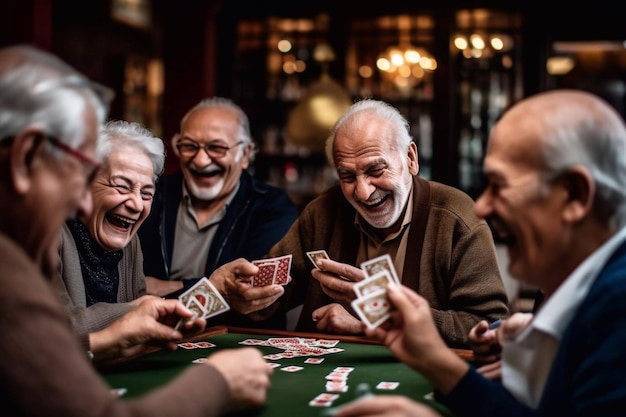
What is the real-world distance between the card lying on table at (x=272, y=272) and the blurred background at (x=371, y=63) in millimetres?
3706

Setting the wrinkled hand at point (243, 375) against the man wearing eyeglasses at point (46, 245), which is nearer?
the man wearing eyeglasses at point (46, 245)

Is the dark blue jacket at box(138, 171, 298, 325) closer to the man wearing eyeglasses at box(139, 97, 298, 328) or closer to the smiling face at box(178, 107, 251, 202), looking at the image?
the man wearing eyeglasses at box(139, 97, 298, 328)

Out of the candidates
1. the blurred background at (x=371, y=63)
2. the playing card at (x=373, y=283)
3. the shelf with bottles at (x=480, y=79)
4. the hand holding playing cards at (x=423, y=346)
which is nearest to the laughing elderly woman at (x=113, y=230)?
the playing card at (x=373, y=283)

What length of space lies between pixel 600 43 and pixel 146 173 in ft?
20.0

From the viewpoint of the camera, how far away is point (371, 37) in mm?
8914

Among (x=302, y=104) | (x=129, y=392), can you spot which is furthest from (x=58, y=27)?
(x=129, y=392)

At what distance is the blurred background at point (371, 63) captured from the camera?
7.68 meters

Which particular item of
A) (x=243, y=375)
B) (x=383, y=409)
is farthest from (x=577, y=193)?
(x=243, y=375)

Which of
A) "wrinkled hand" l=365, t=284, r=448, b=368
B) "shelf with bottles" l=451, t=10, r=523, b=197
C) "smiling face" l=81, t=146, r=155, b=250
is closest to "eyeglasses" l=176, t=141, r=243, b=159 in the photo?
"smiling face" l=81, t=146, r=155, b=250

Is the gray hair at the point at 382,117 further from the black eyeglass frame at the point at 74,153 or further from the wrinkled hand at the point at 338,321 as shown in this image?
the black eyeglass frame at the point at 74,153

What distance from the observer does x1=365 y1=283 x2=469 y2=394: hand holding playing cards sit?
6.14 feet

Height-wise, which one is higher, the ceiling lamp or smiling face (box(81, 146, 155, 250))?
the ceiling lamp

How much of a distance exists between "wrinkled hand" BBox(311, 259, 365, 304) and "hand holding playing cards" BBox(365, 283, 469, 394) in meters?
0.97

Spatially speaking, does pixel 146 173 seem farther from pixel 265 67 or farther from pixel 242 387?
pixel 265 67
